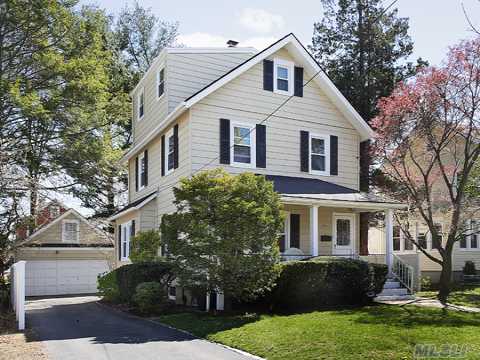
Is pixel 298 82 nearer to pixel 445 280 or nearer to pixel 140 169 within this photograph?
pixel 140 169

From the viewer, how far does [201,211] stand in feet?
45.9

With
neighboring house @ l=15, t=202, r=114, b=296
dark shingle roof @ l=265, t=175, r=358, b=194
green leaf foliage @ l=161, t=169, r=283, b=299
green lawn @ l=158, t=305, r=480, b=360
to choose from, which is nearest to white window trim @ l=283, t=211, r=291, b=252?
dark shingle roof @ l=265, t=175, r=358, b=194

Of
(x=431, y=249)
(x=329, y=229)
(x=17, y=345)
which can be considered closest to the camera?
(x=17, y=345)

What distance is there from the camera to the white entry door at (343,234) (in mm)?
20984

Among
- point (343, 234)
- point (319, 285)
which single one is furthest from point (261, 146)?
point (319, 285)

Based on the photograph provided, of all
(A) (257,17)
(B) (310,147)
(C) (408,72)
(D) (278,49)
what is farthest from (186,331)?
(C) (408,72)

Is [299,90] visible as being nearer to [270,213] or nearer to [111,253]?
[270,213]

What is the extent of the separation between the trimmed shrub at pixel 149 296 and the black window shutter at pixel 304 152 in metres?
7.56

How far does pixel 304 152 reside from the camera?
819 inches

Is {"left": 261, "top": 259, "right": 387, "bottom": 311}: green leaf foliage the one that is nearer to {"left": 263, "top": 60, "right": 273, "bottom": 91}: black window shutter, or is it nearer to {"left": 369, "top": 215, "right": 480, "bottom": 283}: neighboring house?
{"left": 263, "top": 60, "right": 273, "bottom": 91}: black window shutter

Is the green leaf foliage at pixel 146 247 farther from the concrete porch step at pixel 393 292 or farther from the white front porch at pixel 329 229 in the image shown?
the concrete porch step at pixel 393 292

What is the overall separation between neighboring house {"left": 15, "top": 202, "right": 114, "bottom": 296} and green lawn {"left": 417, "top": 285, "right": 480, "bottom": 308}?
1841cm

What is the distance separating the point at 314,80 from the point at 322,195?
5316 millimetres

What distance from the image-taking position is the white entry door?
20984 millimetres
